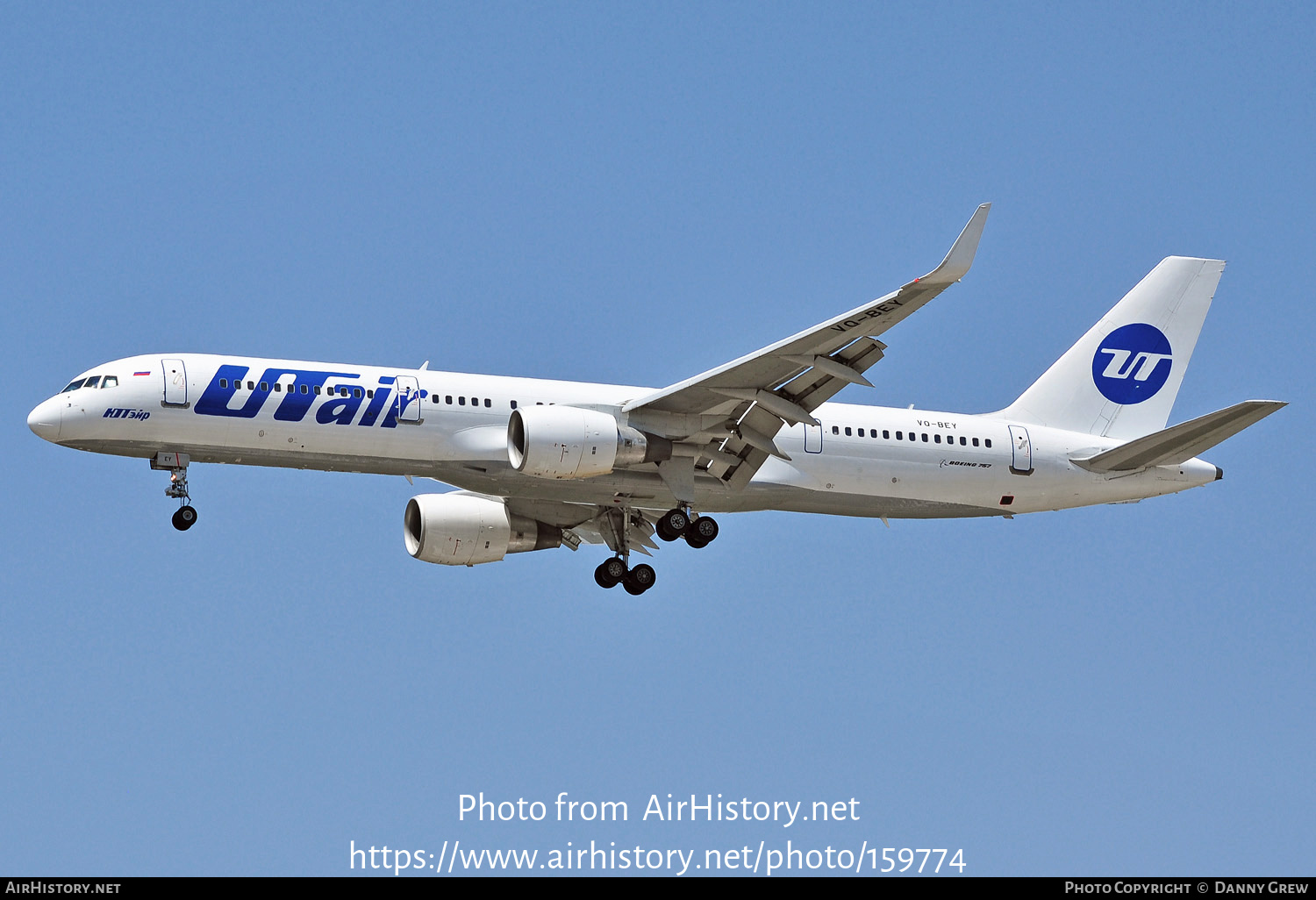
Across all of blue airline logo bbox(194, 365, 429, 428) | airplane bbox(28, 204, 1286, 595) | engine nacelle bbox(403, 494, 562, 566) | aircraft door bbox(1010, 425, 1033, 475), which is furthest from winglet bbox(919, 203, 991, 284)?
engine nacelle bbox(403, 494, 562, 566)

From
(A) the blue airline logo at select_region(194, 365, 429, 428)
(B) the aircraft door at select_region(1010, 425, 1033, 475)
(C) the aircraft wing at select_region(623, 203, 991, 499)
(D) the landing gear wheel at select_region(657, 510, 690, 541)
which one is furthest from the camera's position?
(B) the aircraft door at select_region(1010, 425, 1033, 475)

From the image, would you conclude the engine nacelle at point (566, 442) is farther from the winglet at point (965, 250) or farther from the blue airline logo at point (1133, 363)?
the blue airline logo at point (1133, 363)

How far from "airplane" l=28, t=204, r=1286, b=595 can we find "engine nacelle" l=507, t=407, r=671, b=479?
0.04 m

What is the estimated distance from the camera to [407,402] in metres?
35.3

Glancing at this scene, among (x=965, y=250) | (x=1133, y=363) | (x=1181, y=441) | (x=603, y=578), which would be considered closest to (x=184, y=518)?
(x=603, y=578)

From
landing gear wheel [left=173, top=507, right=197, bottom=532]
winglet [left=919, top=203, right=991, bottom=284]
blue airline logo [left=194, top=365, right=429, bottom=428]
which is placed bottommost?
landing gear wheel [left=173, top=507, right=197, bottom=532]

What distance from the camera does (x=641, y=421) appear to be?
35.7 meters

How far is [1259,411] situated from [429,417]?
16.8 metres

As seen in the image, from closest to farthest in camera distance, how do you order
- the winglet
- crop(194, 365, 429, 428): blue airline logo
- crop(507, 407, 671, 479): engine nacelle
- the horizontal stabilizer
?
the winglet → crop(507, 407, 671, 479): engine nacelle → crop(194, 365, 429, 428): blue airline logo → the horizontal stabilizer

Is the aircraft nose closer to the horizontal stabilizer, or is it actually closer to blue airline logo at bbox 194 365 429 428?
blue airline logo at bbox 194 365 429 428

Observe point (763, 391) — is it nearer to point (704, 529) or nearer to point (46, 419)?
point (704, 529)

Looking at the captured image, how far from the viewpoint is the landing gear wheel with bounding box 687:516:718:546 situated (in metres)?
37.0

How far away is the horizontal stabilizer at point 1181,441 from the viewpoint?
34781 mm

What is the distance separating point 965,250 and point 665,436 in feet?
29.3
